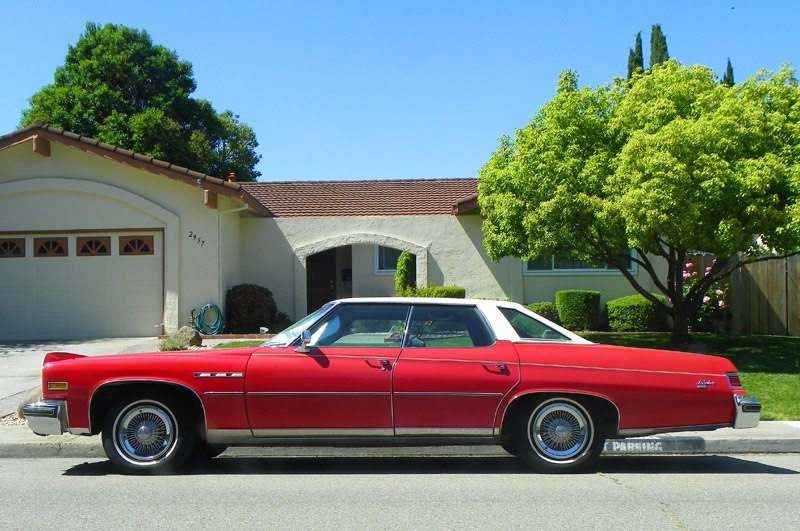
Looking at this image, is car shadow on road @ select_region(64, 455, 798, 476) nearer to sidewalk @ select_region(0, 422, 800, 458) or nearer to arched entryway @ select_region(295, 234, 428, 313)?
sidewalk @ select_region(0, 422, 800, 458)

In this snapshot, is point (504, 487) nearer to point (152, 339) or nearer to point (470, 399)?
point (470, 399)

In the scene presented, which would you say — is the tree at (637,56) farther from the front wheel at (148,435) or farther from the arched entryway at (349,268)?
the front wheel at (148,435)

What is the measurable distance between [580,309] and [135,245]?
32.1 ft

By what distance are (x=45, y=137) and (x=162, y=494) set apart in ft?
42.6

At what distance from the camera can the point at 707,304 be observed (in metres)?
17.9

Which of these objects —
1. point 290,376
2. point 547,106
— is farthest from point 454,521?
point 547,106

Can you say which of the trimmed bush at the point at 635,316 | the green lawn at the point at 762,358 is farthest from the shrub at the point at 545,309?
the green lawn at the point at 762,358

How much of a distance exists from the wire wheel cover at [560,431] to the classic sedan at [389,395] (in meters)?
0.01

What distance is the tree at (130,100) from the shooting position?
3344cm

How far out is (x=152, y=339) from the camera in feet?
56.0

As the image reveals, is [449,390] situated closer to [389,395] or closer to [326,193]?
[389,395]

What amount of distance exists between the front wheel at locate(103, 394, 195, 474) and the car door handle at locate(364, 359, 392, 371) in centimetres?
168

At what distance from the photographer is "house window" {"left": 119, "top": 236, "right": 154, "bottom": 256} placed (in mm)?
17766

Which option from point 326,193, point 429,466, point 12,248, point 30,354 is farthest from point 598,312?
point 12,248
